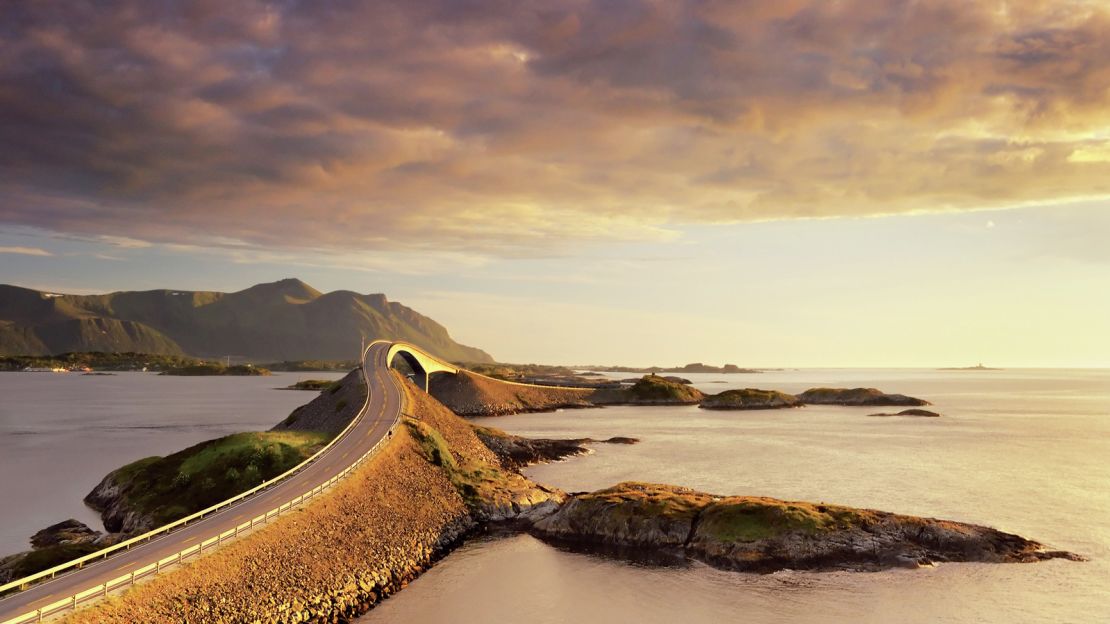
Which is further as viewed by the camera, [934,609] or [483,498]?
[483,498]

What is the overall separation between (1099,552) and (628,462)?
190 ft

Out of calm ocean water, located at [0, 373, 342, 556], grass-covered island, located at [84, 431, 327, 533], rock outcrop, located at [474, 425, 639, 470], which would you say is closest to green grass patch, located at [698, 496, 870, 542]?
grass-covered island, located at [84, 431, 327, 533]

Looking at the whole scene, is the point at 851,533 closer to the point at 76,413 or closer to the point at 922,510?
the point at 922,510

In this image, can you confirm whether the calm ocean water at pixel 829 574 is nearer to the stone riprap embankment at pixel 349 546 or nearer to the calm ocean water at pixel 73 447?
the stone riprap embankment at pixel 349 546

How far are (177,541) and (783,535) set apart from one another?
42.1m

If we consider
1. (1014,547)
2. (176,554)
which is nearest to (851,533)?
(1014,547)

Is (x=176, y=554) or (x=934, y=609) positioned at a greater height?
(x=176, y=554)

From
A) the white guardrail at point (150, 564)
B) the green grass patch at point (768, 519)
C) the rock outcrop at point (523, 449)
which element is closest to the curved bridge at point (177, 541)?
the white guardrail at point (150, 564)

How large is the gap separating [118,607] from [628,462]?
78.7m

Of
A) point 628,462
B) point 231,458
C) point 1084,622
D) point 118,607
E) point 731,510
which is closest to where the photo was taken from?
point 118,607

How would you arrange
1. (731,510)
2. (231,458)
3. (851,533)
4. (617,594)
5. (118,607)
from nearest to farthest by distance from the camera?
1. (118,607)
2. (617,594)
3. (851,533)
4. (731,510)
5. (231,458)

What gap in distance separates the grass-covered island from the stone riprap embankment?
33.4 feet

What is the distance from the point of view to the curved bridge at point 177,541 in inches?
1270

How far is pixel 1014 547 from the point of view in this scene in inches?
2167
